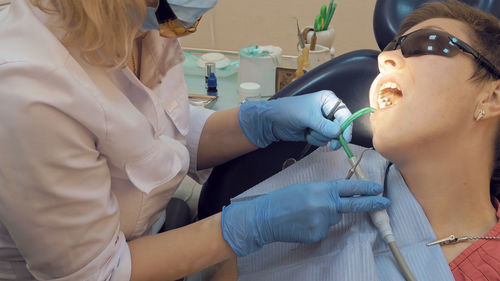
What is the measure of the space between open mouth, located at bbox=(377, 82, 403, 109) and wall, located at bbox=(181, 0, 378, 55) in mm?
1787

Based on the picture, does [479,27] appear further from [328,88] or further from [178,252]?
[178,252]

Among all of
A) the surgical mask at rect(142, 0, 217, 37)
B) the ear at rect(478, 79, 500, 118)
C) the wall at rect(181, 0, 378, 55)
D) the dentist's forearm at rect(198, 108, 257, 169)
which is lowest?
the wall at rect(181, 0, 378, 55)

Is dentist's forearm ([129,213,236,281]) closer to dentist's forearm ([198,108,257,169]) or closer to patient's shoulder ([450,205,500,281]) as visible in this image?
dentist's forearm ([198,108,257,169])

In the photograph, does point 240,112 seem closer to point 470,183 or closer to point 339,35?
point 470,183

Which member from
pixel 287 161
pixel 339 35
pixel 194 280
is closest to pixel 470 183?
pixel 287 161

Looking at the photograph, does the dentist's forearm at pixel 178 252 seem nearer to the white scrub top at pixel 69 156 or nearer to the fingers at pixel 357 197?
the white scrub top at pixel 69 156

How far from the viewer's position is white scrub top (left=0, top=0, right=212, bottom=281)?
0.72 m

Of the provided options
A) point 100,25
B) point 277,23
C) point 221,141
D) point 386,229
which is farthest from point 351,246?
point 277,23

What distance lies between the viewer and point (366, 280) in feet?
2.98

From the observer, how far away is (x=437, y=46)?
37.5 inches

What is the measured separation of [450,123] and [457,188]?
0.56 feet

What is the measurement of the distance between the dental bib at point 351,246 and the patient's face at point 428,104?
155mm

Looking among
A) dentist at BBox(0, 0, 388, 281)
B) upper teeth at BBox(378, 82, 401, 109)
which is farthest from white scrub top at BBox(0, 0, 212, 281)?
upper teeth at BBox(378, 82, 401, 109)

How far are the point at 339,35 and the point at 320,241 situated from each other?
2.04 metres
